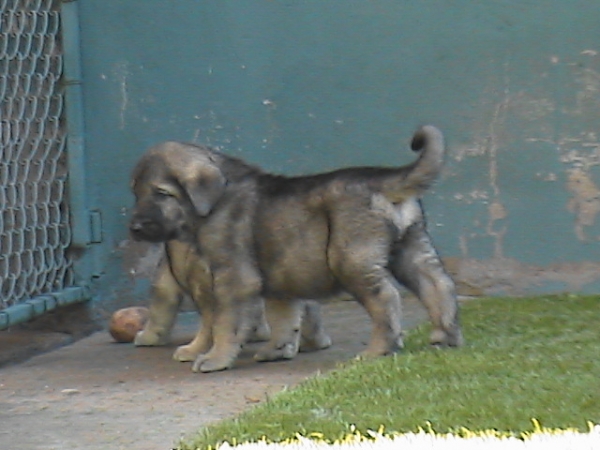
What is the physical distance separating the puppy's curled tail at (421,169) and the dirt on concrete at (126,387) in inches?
35.1

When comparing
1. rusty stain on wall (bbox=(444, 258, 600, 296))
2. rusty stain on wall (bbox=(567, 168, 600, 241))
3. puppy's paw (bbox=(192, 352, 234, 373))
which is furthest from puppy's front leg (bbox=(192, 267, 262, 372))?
rusty stain on wall (bbox=(567, 168, 600, 241))

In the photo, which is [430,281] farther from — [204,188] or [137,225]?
[137,225]

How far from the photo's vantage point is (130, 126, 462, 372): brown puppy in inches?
Result: 244

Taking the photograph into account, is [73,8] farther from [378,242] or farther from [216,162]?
[378,242]

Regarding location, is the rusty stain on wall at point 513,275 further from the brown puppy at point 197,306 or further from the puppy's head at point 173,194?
the puppy's head at point 173,194

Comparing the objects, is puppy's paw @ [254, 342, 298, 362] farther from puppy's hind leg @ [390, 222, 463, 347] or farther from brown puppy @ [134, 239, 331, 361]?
puppy's hind leg @ [390, 222, 463, 347]

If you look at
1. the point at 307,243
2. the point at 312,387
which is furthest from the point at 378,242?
the point at 312,387

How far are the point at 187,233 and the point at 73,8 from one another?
81.4 inches

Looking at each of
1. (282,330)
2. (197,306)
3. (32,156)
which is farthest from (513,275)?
(32,156)

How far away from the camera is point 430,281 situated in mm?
6352

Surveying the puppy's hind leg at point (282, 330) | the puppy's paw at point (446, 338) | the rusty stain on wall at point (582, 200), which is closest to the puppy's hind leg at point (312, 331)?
the puppy's hind leg at point (282, 330)

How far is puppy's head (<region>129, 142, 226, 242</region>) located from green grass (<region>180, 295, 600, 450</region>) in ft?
3.50

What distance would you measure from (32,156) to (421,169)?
2.54 m

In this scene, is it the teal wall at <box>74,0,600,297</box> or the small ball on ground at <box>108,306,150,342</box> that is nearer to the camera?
the small ball on ground at <box>108,306,150,342</box>
